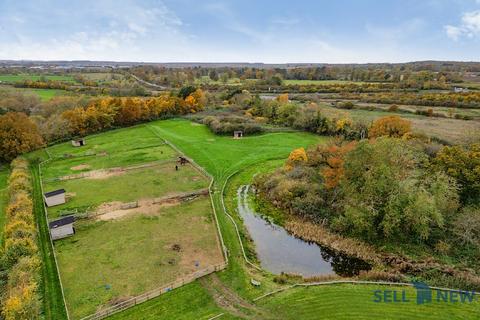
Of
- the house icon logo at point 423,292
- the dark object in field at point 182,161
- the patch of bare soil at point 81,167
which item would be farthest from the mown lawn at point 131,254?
the patch of bare soil at point 81,167

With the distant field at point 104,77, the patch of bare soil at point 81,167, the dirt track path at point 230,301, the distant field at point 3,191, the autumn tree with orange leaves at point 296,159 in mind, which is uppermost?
the distant field at point 104,77

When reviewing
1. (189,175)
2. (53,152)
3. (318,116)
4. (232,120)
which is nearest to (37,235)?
(189,175)

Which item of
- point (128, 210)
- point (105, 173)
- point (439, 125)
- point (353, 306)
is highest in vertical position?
point (439, 125)

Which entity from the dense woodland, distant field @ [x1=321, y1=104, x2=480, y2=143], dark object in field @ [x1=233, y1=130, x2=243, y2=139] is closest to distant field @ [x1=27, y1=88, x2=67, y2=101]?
the dense woodland

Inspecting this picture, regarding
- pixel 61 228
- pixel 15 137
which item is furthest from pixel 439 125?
pixel 15 137

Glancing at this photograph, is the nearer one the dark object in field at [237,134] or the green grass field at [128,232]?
the green grass field at [128,232]

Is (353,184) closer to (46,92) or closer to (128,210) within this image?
(128,210)

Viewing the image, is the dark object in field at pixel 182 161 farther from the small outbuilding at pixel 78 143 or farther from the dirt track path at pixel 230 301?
the dirt track path at pixel 230 301

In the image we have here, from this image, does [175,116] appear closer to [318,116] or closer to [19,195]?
[318,116]
